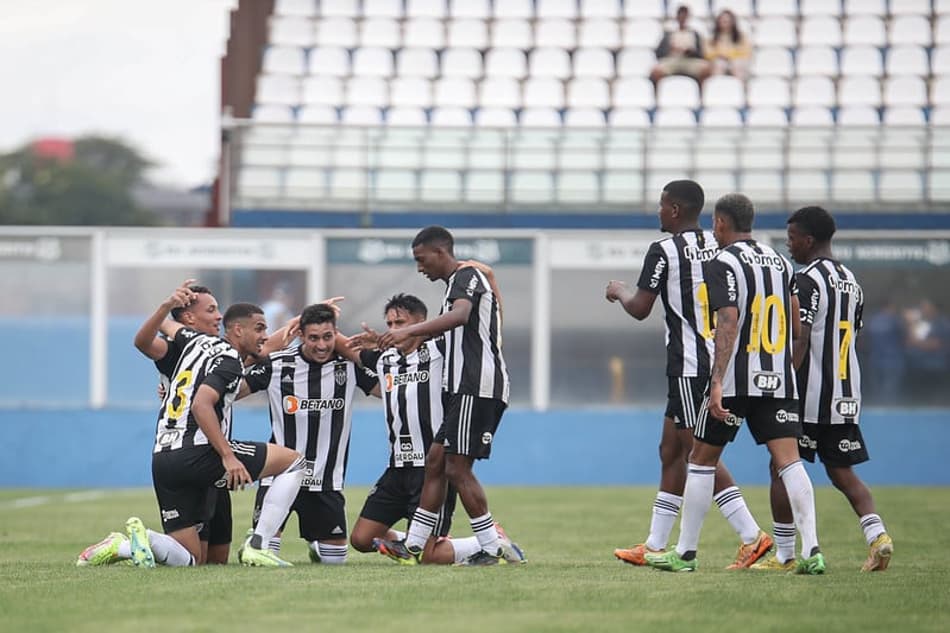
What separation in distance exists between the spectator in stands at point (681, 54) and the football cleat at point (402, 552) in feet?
47.0

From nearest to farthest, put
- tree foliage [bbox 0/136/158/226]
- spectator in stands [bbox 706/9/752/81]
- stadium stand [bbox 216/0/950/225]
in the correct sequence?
stadium stand [bbox 216/0/950/225], spectator in stands [bbox 706/9/752/81], tree foliage [bbox 0/136/158/226]

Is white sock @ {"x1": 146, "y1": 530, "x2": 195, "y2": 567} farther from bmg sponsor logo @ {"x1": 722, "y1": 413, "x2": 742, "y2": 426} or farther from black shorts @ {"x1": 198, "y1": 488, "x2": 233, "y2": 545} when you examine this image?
bmg sponsor logo @ {"x1": 722, "y1": 413, "x2": 742, "y2": 426}

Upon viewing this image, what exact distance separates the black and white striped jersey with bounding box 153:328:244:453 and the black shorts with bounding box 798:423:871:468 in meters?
3.27

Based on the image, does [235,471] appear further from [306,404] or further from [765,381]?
[765,381]

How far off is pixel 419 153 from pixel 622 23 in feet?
18.9

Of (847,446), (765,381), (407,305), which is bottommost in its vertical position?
(847,446)

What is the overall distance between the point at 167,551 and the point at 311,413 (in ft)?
4.70

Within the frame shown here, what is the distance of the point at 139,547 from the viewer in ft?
28.0

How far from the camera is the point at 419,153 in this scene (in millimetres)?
19391

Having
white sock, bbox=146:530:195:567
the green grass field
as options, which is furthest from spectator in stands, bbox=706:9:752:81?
white sock, bbox=146:530:195:567

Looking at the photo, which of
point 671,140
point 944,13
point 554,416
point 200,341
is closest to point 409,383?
point 200,341

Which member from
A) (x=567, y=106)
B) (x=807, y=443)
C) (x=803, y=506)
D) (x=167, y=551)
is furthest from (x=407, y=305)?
(x=567, y=106)

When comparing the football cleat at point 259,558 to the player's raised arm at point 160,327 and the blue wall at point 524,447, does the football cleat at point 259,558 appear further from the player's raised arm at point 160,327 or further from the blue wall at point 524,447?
the blue wall at point 524,447

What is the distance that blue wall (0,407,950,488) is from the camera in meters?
18.5
